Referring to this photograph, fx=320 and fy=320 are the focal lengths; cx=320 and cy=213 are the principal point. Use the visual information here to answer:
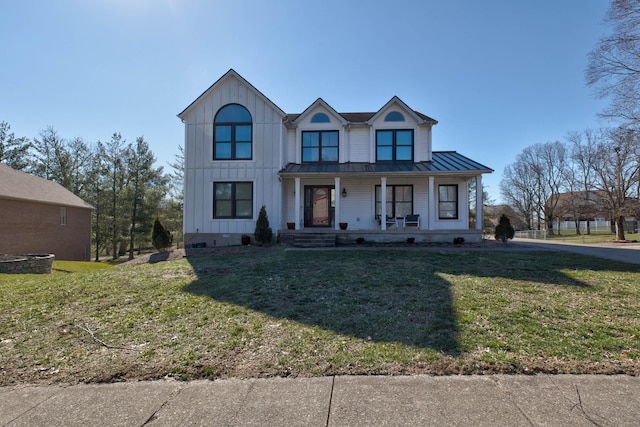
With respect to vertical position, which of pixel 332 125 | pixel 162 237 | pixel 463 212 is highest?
pixel 332 125

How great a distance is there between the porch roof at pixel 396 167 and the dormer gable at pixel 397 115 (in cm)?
202

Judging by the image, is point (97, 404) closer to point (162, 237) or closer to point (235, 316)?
point (235, 316)

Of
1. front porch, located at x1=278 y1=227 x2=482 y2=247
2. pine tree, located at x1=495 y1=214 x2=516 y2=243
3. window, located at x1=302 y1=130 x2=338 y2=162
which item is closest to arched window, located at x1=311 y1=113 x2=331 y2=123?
window, located at x1=302 y1=130 x2=338 y2=162

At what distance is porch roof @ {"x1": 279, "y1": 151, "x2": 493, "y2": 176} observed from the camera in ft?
46.1

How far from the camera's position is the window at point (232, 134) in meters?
15.0

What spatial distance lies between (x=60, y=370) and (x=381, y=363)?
341 centimetres

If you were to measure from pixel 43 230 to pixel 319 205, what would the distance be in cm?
2022

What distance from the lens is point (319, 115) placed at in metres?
16.0

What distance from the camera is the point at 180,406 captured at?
2729mm

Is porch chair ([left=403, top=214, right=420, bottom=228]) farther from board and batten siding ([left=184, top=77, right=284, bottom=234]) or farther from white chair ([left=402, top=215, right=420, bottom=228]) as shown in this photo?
board and batten siding ([left=184, top=77, right=284, bottom=234])

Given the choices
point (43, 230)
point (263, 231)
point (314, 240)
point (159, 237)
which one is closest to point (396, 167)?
point (314, 240)

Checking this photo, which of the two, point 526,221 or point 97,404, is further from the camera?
point 526,221

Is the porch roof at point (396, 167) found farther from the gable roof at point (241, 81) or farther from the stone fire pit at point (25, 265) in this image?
the stone fire pit at point (25, 265)

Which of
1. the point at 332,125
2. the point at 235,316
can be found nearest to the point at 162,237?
the point at 332,125
